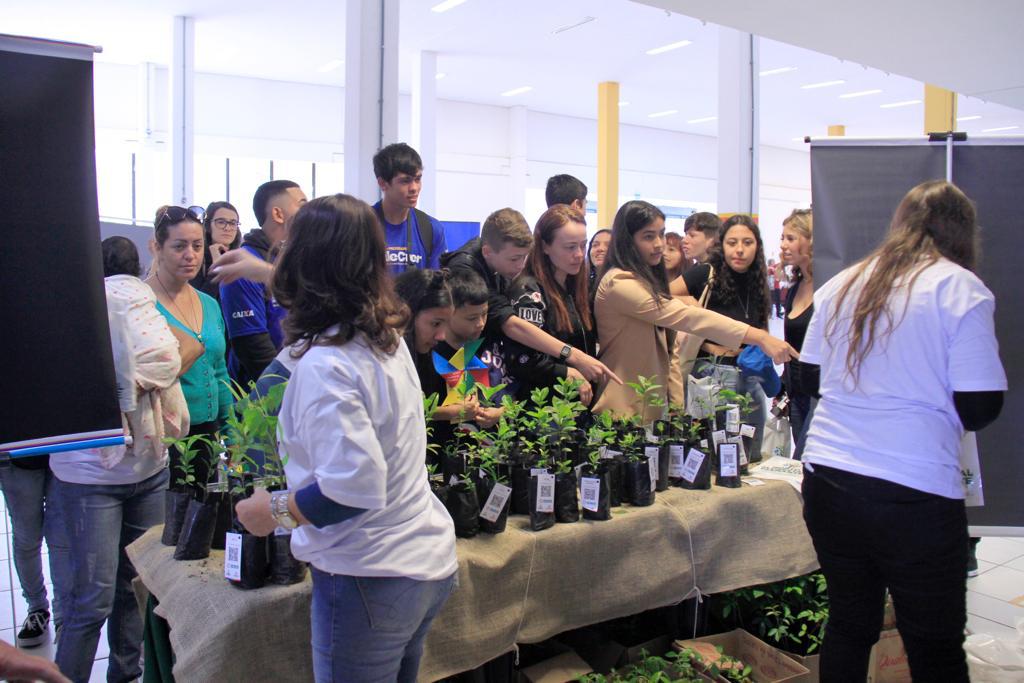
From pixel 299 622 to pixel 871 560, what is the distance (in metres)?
1.24

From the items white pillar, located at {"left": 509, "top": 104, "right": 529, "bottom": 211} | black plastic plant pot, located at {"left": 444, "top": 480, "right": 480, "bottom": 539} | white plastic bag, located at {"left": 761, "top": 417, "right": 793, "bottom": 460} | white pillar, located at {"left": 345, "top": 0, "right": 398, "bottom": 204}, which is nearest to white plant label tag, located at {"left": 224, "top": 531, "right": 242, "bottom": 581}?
black plastic plant pot, located at {"left": 444, "top": 480, "right": 480, "bottom": 539}

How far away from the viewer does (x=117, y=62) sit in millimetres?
12008

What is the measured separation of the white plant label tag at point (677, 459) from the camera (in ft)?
8.10

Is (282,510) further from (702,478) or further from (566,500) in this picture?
(702,478)

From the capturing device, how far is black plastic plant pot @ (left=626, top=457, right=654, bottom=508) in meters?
2.25

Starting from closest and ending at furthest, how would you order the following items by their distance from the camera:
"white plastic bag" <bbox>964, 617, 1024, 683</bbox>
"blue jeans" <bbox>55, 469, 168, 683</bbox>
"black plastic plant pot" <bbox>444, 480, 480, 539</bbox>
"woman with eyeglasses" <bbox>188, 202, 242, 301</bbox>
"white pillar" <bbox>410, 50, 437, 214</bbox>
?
"black plastic plant pot" <bbox>444, 480, 480, 539</bbox>, "blue jeans" <bbox>55, 469, 168, 683</bbox>, "white plastic bag" <bbox>964, 617, 1024, 683</bbox>, "woman with eyeglasses" <bbox>188, 202, 242, 301</bbox>, "white pillar" <bbox>410, 50, 437, 214</bbox>

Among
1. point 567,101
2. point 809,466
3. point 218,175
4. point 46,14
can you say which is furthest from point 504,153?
point 809,466

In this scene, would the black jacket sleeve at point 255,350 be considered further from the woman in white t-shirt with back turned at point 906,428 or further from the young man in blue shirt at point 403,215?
the woman in white t-shirt with back turned at point 906,428

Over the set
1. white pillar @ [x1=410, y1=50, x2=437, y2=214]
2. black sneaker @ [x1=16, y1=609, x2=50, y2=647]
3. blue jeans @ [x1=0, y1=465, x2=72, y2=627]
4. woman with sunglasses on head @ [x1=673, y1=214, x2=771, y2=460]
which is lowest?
black sneaker @ [x1=16, y1=609, x2=50, y2=647]

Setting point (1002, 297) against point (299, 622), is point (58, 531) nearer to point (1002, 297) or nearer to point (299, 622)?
point (299, 622)

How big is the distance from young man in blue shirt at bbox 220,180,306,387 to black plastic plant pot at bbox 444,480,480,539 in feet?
3.56

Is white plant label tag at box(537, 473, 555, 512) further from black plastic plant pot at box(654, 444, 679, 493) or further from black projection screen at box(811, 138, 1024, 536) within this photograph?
black projection screen at box(811, 138, 1024, 536)

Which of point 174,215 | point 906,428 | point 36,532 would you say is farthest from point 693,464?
point 36,532

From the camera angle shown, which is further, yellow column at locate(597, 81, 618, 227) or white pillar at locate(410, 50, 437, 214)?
yellow column at locate(597, 81, 618, 227)
